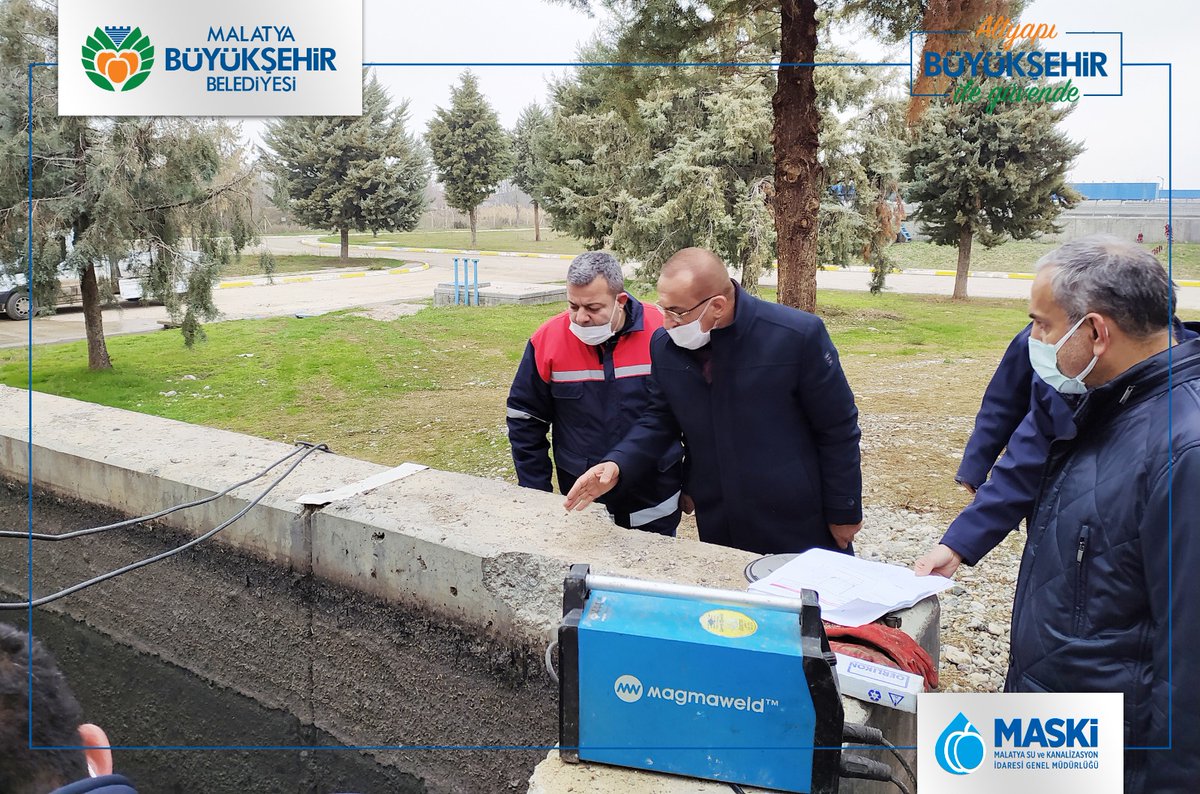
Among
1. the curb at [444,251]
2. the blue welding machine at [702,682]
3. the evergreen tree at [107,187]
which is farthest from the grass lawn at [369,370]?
the curb at [444,251]

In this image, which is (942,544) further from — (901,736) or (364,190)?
(364,190)

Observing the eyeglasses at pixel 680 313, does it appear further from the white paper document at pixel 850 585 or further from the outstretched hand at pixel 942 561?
the outstretched hand at pixel 942 561

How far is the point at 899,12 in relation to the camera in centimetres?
557

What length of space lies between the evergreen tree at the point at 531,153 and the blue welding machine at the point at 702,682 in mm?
17323

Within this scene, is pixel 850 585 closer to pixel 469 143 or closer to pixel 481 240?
pixel 469 143

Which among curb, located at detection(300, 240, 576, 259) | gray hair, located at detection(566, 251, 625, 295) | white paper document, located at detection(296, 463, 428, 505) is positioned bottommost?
white paper document, located at detection(296, 463, 428, 505)

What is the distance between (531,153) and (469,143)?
5.06 feet

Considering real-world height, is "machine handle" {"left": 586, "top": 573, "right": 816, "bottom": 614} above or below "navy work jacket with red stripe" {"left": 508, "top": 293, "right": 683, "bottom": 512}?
below

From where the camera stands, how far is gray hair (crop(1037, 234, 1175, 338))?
160cm

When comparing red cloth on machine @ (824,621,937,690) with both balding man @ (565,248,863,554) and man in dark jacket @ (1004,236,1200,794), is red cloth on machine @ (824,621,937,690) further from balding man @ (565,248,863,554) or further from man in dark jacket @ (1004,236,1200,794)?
balding man @ (565,248,863,554)

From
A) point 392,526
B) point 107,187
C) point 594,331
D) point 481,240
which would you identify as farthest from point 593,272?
point 481,240

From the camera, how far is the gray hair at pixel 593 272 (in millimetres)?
3010

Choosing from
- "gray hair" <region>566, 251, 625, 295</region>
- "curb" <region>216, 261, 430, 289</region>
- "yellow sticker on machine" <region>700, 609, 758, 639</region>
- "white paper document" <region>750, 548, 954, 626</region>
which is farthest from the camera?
"curb" <region>216, 261, 430, 289</region>

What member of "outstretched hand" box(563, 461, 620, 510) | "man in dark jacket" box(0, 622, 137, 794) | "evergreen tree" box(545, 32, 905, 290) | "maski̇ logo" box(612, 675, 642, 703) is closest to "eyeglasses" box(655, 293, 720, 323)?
"outstretched hand" box(563, 461, 620, 510)
